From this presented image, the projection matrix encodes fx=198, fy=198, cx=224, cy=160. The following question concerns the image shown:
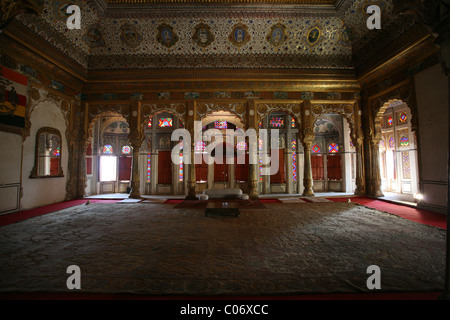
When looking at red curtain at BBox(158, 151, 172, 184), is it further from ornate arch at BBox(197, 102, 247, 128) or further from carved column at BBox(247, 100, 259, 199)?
carved column at BBox(247, 100, 259, 199)

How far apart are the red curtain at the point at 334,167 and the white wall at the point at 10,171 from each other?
13737 mm

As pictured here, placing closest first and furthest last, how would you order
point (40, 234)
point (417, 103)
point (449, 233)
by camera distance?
1. point (449, 233)
2. point (40, 234)
3. point (417, 103)

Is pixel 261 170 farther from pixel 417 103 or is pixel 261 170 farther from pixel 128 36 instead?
pixel 128 36

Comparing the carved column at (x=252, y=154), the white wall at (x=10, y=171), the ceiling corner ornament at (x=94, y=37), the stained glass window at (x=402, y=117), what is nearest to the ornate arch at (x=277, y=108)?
the carved column at (x=252, y=154)

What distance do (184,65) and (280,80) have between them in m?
4.24

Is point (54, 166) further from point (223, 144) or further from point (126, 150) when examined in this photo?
point (223, 144)

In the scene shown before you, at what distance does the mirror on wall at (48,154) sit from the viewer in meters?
6.76

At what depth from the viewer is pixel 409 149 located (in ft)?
32.0

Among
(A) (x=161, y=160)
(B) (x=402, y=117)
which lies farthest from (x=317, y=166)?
(A) (x=161, y=160)

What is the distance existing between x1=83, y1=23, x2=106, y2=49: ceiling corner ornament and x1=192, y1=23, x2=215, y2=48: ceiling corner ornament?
3831mm

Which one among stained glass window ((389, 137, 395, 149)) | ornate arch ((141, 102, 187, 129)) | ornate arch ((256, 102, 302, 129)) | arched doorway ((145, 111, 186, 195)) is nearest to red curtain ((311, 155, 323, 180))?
stained glass window ((389, 137, 395, 149))

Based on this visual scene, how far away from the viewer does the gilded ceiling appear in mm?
7445

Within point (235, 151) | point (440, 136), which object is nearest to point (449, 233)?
point (440, 136)

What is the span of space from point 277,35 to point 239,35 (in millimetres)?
1599
